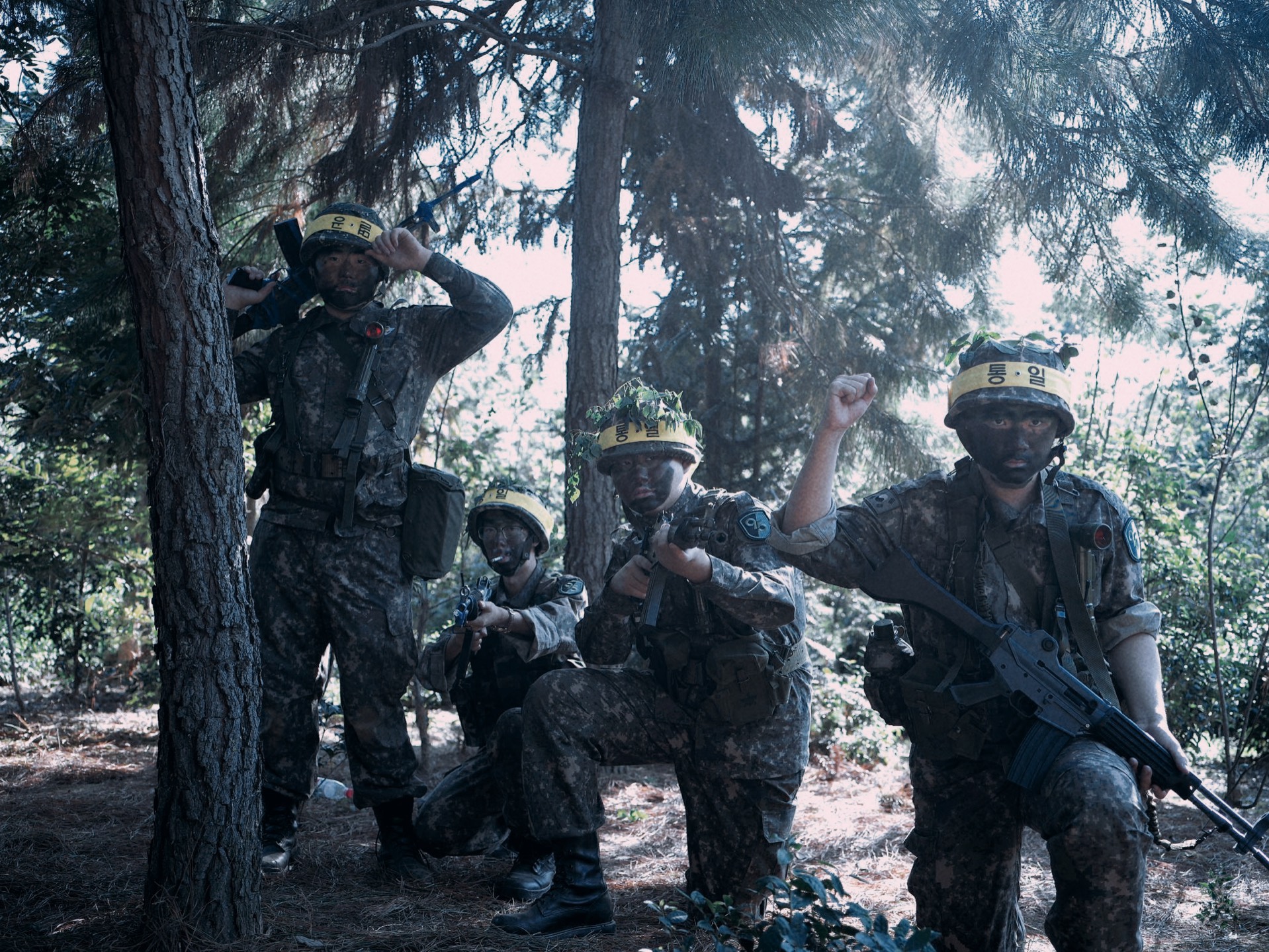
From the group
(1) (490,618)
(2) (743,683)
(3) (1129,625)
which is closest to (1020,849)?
(3) (1129,625)

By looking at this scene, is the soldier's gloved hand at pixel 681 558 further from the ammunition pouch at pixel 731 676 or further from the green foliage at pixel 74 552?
the green foliage at pixel 74 552

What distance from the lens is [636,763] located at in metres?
4.44

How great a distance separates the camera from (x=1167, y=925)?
460 cm

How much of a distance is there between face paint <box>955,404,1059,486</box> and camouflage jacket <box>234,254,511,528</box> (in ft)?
7.64

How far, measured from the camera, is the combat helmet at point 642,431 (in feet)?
14.4

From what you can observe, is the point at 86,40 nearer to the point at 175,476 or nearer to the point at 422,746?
the point at 175,476

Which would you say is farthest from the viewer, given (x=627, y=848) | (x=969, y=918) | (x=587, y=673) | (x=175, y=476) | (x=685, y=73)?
(x=685, y=73)

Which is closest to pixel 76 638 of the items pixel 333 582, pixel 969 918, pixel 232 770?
pixel 333 582

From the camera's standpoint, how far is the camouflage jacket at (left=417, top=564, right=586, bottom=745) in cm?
479

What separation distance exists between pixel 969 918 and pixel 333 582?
2959 mm

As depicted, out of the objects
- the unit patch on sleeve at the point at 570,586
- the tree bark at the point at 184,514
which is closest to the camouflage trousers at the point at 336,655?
the unit patch on sleeve at the point at 570,586

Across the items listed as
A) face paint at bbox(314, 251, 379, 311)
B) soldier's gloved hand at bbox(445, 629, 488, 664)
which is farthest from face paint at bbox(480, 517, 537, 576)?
face paint at bbox(314, 251, 379, 311)

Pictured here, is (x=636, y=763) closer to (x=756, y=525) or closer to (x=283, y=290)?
(x=756, y=525)

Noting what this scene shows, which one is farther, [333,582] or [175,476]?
[333,582]
